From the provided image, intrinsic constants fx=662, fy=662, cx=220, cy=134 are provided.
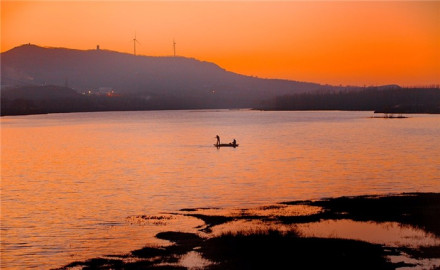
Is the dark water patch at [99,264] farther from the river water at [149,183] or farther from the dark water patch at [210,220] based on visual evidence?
the dark water patch at [210,220]

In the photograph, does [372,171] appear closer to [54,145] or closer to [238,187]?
[238,187]

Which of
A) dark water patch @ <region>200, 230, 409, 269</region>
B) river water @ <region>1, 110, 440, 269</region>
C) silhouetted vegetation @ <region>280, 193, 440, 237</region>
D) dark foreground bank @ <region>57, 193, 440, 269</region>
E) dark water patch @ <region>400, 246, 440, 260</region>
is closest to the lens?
dark water patch @ <region>200, 230, 409, 269</region>

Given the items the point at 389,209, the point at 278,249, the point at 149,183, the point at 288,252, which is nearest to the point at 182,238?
the point at 278,249

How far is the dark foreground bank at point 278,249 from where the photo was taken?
26875 millimetres

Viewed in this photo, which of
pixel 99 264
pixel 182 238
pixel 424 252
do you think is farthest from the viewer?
pixel 182 238

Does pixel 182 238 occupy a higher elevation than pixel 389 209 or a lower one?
lower

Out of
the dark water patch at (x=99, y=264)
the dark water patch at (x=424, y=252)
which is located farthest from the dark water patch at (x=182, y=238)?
the dark water patch at (x=424, y=252)

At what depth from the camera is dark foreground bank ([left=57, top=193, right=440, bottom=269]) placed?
26875 millimetres

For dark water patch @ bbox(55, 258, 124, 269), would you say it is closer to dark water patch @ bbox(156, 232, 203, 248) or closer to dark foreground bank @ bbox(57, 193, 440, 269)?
dark foreground bank @ bbox(57, 193, 440, 269)

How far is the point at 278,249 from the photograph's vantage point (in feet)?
96.2

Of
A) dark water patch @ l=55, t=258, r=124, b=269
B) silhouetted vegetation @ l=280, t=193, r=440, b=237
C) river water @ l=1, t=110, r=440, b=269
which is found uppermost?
silhouetted vegetation @ l=280, t=193, r=440, b=237

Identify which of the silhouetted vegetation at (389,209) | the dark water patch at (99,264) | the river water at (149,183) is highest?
the silhouetted vegetation at (389,209)

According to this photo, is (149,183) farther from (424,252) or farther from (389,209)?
(424,252)

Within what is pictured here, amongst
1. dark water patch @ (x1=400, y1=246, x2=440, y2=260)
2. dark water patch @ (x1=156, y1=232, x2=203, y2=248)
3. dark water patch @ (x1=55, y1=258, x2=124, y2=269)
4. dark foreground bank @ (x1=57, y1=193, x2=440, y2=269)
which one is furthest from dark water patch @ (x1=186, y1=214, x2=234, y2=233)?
dark water patch @ (x1=400, y1=246, x2=440, y2=260)
